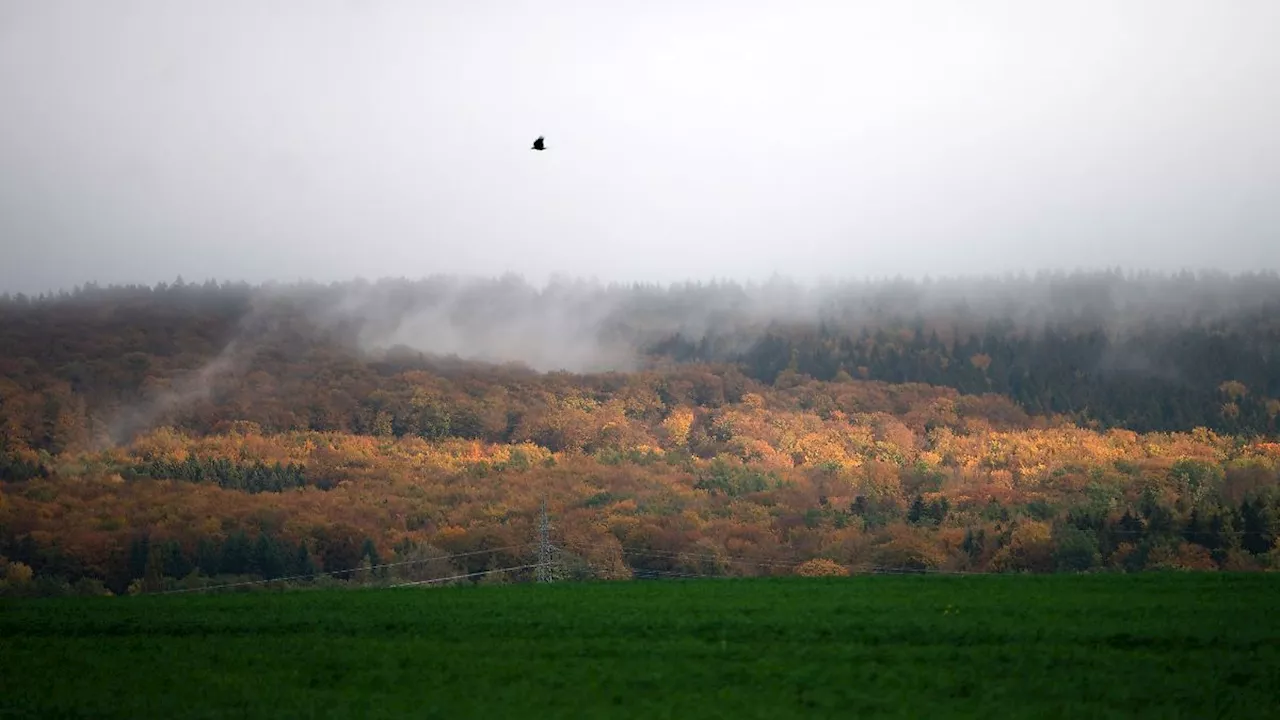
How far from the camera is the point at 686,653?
27656 mm

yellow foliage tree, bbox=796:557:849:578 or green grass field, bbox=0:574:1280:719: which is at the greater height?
green grass field, bbox=0:574:1280:719

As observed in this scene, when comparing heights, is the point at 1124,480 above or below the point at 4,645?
below

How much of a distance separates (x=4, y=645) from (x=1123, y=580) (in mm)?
33637

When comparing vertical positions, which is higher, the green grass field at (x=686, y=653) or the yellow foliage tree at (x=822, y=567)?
the green grass field at (x=686, y=653)

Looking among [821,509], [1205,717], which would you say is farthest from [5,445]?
[1205,717]

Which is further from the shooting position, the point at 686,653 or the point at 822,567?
the point at 822,567

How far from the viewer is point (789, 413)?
193125 mm

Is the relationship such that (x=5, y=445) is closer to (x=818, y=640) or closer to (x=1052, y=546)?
(x=1052, y=546)

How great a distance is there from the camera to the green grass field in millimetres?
22703

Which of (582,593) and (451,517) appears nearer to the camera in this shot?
(582,593)

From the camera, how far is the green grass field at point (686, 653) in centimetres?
2270

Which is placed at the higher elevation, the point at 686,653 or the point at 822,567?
the point at 686,653

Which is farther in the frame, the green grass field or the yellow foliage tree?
the yellow foliage tree

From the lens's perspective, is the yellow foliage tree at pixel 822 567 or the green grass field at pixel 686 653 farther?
the yellow foliage tree at pixel 822 567
